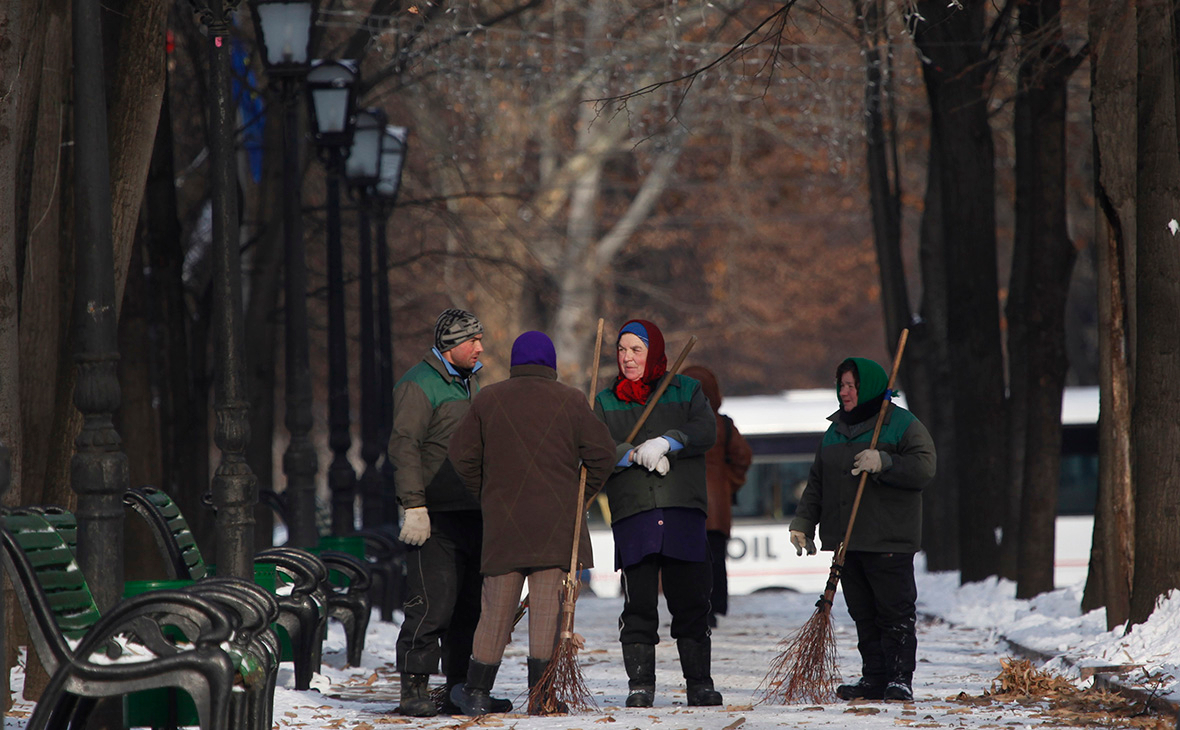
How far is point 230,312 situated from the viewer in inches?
350

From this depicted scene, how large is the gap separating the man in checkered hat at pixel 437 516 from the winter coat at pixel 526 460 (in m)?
0.30

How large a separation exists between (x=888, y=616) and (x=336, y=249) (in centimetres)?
767

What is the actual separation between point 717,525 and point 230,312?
5.90 meters

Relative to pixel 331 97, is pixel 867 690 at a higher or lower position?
lower

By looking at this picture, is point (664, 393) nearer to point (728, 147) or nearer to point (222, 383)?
point (222, 383)

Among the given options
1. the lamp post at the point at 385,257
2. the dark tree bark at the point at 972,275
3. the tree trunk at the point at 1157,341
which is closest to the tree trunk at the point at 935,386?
the dark tree bark at the point at 972,275

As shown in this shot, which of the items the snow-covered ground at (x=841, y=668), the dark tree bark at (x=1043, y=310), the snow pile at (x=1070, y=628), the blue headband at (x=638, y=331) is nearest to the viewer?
the snow-covered ground at (x=841, y=668)

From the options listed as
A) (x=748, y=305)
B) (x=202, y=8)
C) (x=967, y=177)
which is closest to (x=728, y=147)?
(x=748, y=305)

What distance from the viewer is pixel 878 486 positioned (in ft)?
27.8

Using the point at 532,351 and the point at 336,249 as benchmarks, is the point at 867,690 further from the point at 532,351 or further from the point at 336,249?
the point at 336,249

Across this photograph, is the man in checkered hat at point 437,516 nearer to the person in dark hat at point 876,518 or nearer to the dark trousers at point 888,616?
the person in dark hat at point 876,518

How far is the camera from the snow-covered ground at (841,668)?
296 inches

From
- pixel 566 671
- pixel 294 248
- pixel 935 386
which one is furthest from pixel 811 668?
pixel 935 386

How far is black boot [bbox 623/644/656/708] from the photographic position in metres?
8.05
